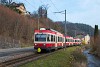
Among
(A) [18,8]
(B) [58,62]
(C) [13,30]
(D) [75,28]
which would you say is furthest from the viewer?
(D) [75,28]

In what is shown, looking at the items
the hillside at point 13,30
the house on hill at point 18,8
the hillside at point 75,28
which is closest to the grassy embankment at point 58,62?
the hillside at point 13,30

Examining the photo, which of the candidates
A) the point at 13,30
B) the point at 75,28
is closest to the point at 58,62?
the point at 13,30

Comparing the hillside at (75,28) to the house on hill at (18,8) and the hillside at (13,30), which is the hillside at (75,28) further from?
the hillside at (13,30)

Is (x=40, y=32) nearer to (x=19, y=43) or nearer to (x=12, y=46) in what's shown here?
(x=12, y=46)

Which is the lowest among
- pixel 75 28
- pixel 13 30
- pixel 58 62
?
pixel 58 62

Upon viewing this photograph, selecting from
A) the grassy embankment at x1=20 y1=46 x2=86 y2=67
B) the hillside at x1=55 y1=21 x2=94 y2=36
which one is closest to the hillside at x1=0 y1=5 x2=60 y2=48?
the grassy embankment at x1=20 y1=46 x2=86 y2=67

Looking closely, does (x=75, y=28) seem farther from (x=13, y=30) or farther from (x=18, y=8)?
(x=13, y=30)

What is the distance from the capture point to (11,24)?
6462 cm

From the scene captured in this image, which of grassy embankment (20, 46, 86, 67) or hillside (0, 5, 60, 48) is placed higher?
hillside (0, 5, 60, 48)

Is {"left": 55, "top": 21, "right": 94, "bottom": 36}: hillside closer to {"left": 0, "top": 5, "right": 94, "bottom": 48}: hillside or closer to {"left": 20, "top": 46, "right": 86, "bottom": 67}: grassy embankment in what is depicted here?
{"left": 0, "top": 5, "right": 94, "bottom": 48}: hillside

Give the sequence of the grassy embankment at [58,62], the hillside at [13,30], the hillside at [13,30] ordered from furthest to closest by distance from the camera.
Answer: the hillside at [13,30] < the hillside at [13,30] < the grassy embankment at [58,62]

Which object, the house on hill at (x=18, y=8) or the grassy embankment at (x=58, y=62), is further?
the house on hill at (x=18, y=8)

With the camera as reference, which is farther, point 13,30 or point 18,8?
point 18,8

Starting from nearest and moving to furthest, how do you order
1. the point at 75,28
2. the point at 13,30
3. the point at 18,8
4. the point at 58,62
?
the point at 58,62
the point at 13,30
the point at 18,8
the point at 75,28
